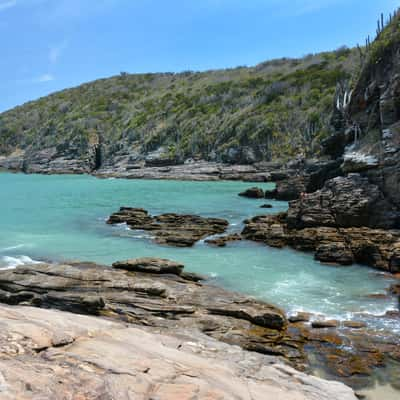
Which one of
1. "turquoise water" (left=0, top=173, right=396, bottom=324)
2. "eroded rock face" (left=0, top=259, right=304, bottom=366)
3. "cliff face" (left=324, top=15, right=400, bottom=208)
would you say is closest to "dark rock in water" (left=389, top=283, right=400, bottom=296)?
"turquoise water" (left=0, top=173, right=396, bottom=324)

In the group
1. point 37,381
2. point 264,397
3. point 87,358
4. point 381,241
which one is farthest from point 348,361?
point 381,241

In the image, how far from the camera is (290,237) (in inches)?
998

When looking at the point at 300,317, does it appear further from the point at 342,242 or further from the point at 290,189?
the point at 290,189

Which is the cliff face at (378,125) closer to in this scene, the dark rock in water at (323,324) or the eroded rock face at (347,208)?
the eroded rock face at (347,208)

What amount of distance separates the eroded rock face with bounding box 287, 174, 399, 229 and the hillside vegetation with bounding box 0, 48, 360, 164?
4835cm

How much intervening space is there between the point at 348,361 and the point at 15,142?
149127mm

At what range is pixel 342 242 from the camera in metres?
22.8

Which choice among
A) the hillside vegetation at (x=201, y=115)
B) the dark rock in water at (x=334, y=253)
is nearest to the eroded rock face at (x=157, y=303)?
the dark rock in water at (x=334, y=253)

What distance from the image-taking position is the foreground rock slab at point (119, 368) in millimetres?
5512

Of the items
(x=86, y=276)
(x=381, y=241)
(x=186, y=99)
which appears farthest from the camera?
(x=186, y=99)

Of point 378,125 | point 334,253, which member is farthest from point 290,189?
point 334,253

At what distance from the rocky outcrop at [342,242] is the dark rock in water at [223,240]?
73 centimetres

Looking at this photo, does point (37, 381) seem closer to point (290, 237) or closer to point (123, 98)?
point (290, 237)

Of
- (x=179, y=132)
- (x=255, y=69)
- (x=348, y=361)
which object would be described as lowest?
(x=348, y=361)
